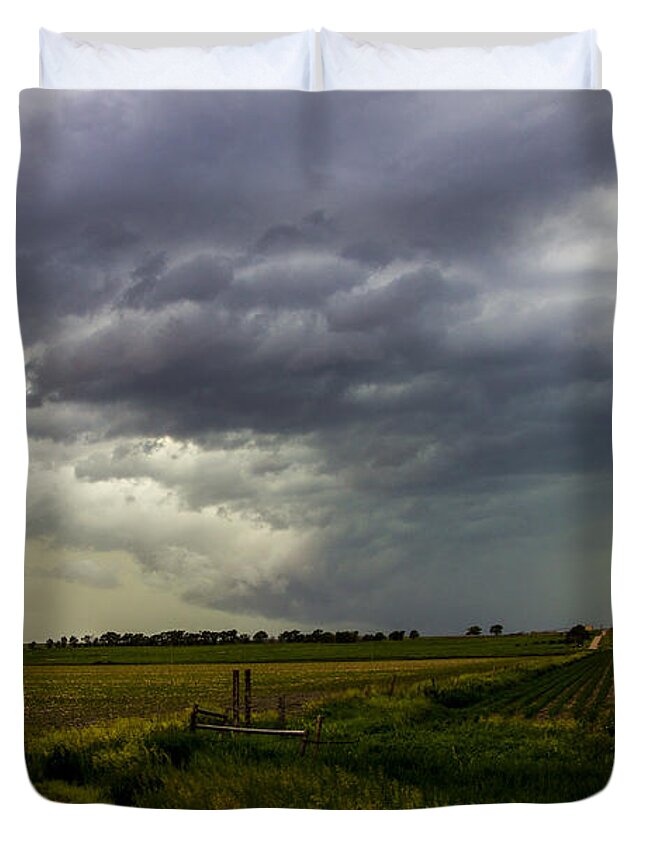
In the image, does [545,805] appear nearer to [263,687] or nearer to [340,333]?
[263,687]

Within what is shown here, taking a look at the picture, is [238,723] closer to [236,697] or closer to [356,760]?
[236,697]

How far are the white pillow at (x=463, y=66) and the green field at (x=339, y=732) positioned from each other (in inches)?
99.5

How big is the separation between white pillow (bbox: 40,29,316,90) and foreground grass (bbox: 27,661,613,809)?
2839mm

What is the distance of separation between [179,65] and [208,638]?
2608mm

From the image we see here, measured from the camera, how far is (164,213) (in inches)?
205

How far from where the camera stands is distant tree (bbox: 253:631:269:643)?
5180mm

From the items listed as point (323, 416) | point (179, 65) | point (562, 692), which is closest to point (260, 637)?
point (323, 416)

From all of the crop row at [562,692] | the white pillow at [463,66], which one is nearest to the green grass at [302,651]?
the crop row at [562,692]

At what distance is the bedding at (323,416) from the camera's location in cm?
517

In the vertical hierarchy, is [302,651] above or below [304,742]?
above

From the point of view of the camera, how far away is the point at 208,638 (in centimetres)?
518

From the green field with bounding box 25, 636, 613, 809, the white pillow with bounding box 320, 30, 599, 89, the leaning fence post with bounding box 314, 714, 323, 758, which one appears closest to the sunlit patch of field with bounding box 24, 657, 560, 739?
the green field with bounding box 25, 636, 613, 809

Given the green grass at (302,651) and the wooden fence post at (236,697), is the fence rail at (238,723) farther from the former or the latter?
the green grass at (302,651)

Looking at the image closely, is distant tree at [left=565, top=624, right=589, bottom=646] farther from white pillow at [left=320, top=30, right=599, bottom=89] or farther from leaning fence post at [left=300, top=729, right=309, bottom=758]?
white pillow at [left=320, top=30, right=599, bottom=89]
